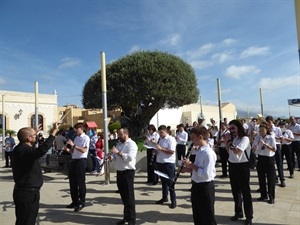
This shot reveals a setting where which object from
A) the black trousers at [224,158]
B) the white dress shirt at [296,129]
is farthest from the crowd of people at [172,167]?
the black trousers at [224,158]

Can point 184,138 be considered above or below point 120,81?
below

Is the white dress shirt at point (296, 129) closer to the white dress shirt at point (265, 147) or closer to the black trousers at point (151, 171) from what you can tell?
the white dress shirt at point (265, 147)

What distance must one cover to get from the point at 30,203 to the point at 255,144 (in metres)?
5.26

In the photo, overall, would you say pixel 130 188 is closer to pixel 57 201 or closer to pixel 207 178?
pixel 207 178

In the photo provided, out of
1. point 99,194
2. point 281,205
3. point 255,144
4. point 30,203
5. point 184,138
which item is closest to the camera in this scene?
point 30,203

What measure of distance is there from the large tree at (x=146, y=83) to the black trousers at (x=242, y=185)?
839 centimetres

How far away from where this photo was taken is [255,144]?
694cm

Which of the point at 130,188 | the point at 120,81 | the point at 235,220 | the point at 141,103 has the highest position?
the point at 120,81

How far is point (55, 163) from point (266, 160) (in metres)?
7.95

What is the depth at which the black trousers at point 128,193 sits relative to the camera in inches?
211

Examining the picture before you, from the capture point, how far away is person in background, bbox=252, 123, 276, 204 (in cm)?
652

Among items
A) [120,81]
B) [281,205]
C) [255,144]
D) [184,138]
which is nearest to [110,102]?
[120,81]

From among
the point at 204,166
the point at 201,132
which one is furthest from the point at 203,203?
the point at 201,132

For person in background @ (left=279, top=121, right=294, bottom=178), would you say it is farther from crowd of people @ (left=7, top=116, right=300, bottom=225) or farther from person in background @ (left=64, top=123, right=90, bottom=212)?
person in background @ (left=64, top=123, right=90, bottom=212)
